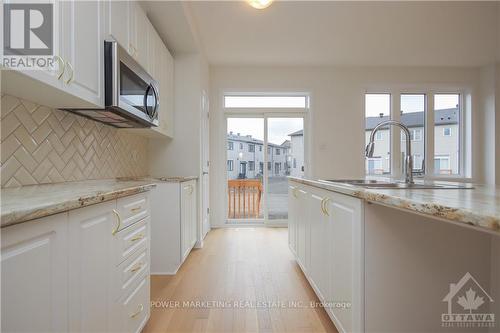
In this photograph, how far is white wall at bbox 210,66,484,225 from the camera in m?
4.19

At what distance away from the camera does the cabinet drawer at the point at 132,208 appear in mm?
1167

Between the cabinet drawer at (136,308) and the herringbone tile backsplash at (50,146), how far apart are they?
2.61 feet

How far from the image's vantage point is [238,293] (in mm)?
1935

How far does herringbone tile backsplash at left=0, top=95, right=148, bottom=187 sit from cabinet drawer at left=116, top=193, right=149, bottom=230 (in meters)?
0.56

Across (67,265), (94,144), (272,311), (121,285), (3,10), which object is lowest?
(272,311)

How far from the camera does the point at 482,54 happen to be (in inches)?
151

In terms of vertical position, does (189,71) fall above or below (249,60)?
below

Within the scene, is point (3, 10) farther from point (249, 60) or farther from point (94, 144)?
point (249, 60)

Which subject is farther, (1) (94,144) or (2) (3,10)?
(1) (94,144)

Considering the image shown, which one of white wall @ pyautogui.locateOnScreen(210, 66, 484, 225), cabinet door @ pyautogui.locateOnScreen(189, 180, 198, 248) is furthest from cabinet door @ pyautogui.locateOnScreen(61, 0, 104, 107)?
white wall @ pyautogui.locateOnScreen(210, 66, 484, 225)

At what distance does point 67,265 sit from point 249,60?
3786mm

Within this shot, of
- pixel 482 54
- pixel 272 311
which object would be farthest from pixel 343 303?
pixel 482 54

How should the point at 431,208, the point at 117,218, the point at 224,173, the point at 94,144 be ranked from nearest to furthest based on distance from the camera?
the point at 431,208, the point at 117,218, the point at 94,144, the point at 224,173

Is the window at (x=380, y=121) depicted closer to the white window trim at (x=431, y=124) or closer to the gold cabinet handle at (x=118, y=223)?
the white window trim at (x=431, y=124)
